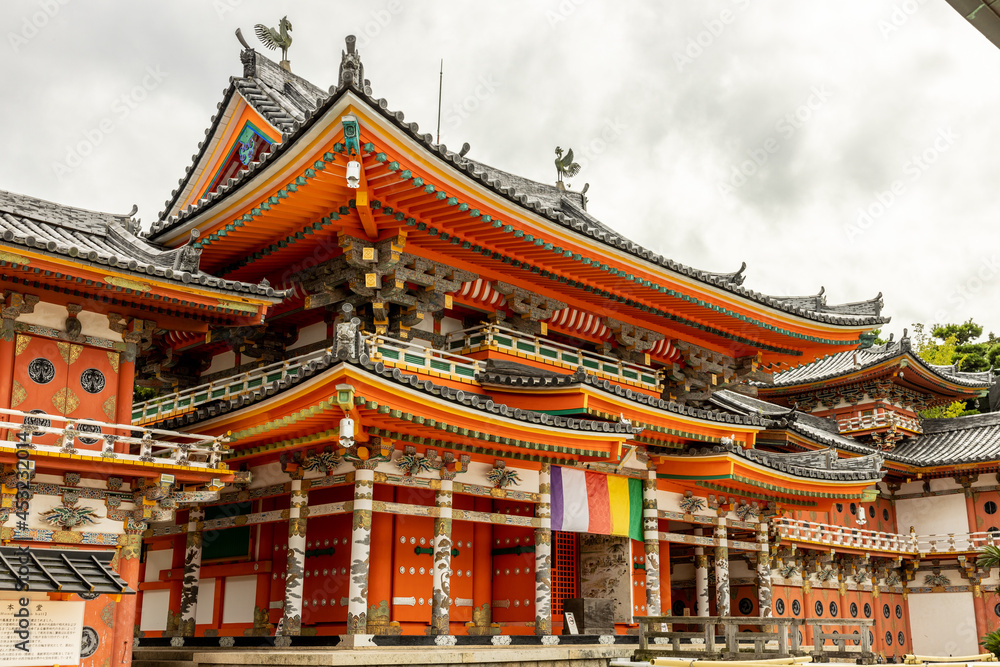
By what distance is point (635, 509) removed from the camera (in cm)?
2084

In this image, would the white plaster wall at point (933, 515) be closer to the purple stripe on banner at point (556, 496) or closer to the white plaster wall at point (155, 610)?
the purple stripe on banner at point (556, 496)

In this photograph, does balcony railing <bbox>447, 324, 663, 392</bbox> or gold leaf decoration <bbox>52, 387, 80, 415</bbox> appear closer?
gold leaf decoration <bbox>52, 387, 80, 415</bbox>

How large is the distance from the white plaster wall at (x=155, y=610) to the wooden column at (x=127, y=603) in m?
5.51

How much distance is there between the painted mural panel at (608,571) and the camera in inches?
805

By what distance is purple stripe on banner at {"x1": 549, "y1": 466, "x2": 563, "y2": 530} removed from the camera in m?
18.6

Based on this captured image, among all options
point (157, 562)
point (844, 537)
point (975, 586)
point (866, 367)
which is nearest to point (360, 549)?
point (157, 562)

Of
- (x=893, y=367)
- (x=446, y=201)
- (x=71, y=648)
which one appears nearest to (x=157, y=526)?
(x=71, y=648)

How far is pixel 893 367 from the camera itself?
3803cm

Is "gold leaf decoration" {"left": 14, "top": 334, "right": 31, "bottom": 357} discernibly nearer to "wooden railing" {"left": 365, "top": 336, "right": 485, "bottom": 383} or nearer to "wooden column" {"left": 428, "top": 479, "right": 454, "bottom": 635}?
"wooden railing" {"left": 365, "top": 336, "right": 485, "bottom": 383}

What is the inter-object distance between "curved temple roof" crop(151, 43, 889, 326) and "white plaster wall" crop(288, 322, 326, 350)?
3.48 metres

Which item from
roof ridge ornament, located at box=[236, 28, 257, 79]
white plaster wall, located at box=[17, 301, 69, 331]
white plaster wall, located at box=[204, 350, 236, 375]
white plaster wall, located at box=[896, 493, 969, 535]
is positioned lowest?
white plaster wall, located at box=[896, 493, 969, 535]

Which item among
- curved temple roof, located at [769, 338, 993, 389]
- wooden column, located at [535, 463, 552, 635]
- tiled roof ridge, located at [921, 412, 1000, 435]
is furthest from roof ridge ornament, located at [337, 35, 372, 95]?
tiled roof ridge, located at [921, 412, 1000, 435]

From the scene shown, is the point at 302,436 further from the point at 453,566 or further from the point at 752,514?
the point at 752,514

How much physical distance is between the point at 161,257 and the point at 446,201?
17.0ft
